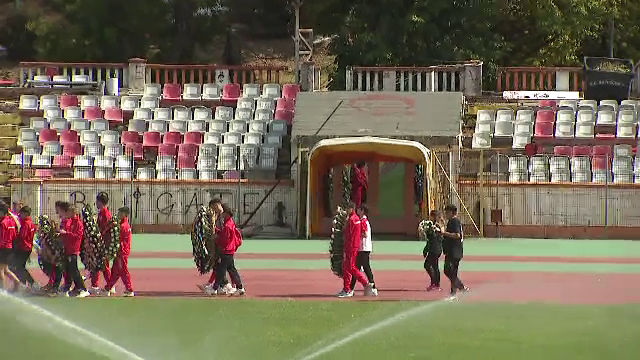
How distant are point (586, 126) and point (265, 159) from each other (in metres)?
9.25

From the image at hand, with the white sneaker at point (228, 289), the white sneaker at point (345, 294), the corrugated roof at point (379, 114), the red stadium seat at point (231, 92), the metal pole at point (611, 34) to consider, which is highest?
the metal pole at point (611, 34)

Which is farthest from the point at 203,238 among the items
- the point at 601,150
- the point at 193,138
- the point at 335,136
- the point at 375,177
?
the point at 601,150

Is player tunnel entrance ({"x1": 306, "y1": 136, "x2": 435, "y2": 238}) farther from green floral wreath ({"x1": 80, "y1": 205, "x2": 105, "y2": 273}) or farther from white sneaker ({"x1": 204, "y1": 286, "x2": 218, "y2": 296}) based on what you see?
green floral wreath ({"x1": 80, "y1": 205, "x2": 105, "y2": 273})

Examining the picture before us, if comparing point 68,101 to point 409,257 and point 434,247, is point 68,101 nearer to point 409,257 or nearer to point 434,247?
point 409,257

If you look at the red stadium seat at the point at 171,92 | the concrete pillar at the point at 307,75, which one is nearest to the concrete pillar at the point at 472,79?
the concrete pillar at the point at 307,75

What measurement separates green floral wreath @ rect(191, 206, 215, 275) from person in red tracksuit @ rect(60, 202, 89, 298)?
1.90 meters

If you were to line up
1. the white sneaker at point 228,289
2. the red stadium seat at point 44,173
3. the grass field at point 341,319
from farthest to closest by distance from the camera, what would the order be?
the red stadium seat at point 44,173 → the white sneaker at point 228,289 → the grass field at point 341,319

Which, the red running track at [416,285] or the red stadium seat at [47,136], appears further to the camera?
the red stadium seat at [47,136]

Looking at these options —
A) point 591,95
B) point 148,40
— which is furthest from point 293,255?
point 148,40

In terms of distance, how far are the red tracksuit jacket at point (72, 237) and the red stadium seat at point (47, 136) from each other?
1824cm

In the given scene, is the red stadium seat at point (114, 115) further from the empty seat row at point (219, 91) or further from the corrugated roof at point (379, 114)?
the corrugated roof at point (379, 114)

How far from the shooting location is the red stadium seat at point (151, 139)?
41.2 metres

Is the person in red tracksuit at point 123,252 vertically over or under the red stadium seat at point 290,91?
under

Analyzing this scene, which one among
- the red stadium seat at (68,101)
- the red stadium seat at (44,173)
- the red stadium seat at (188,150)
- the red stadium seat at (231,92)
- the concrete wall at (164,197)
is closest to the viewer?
the concrete wall at (164,197)
